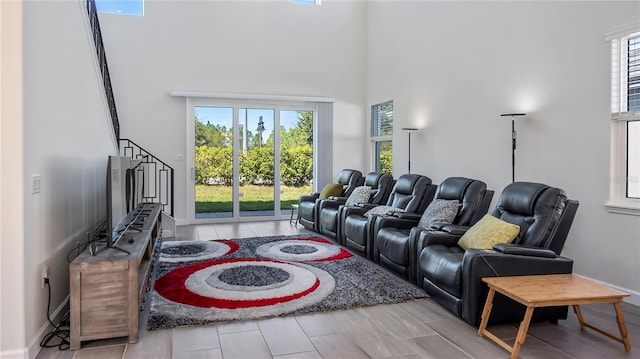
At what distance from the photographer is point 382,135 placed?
862 centimetres

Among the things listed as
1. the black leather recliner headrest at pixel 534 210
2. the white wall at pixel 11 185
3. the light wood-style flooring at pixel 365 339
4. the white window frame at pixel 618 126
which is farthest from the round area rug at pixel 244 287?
the white window frame at pixel 618 126

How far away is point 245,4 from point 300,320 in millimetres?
6774

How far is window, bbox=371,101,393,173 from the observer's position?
827cm

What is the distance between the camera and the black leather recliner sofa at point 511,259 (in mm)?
3139

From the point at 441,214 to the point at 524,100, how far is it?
68.3 inches

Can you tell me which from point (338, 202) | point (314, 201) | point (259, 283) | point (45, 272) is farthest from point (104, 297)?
point (314, 201)

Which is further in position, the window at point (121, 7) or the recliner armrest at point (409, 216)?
the window at point (121, 7)

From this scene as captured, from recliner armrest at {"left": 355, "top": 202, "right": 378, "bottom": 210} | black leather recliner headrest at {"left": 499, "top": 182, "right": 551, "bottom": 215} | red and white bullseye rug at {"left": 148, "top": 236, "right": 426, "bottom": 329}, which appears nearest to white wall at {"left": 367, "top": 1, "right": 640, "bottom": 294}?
black leather recliner headrest at {"left": 499, "top": 182, "right": 551, "bottom": 215}

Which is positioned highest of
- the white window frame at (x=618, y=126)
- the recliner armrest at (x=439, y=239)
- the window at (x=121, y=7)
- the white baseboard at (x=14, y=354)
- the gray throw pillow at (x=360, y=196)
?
the window at (x=121, y=7)

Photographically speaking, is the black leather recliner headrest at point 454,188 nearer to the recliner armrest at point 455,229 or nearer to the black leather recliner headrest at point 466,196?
the black leather recliner headrest at point 466,196

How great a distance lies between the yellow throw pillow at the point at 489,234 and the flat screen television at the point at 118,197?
2.84 metres

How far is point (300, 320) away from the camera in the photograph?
3320mm

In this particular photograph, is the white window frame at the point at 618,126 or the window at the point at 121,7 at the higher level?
the window at the point at 121,7

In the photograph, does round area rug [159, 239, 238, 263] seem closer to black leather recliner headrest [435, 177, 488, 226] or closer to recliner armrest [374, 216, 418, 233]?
recliner armrest [374, 216, 418, 233]
